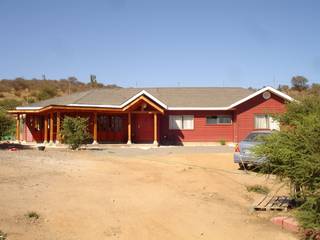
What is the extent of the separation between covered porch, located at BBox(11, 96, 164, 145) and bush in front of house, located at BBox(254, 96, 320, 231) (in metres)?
23.5

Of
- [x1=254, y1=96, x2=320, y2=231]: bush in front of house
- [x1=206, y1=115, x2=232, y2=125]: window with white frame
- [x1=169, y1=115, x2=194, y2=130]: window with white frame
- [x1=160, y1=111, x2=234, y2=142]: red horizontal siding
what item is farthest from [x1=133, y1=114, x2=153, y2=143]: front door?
[x1=254, y1=96, x2=320, y2=231]: bush in front of house

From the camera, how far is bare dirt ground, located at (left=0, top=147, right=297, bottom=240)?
28.9 ft

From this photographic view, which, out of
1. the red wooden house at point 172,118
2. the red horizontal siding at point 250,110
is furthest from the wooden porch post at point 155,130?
the red horizontal siding at point 250,110

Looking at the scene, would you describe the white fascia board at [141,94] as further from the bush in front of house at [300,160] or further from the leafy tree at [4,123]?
the bush in front of house at [300,160]

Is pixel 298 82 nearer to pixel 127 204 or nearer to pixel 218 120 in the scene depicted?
pixel 218 120

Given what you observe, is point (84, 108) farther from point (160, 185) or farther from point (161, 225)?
point (161, 225)

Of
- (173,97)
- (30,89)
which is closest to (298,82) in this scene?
(30,89)

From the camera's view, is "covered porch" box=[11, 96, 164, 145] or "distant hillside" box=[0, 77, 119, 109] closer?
"covered porch" box=[11, 96, 164, 145]

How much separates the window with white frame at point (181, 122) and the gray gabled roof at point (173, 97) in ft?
2.94

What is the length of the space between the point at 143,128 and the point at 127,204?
24.6 metres

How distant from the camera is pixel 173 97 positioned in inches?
1517

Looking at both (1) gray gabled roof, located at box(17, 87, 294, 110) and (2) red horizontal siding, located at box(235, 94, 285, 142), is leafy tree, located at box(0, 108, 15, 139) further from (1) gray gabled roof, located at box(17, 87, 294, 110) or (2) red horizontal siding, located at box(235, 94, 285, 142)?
(2) red horizontal siding, located at box(235, 94, 285, 142)

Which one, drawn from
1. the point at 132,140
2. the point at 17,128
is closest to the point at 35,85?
the point at 17,128

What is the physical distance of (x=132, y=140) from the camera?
3509cm
